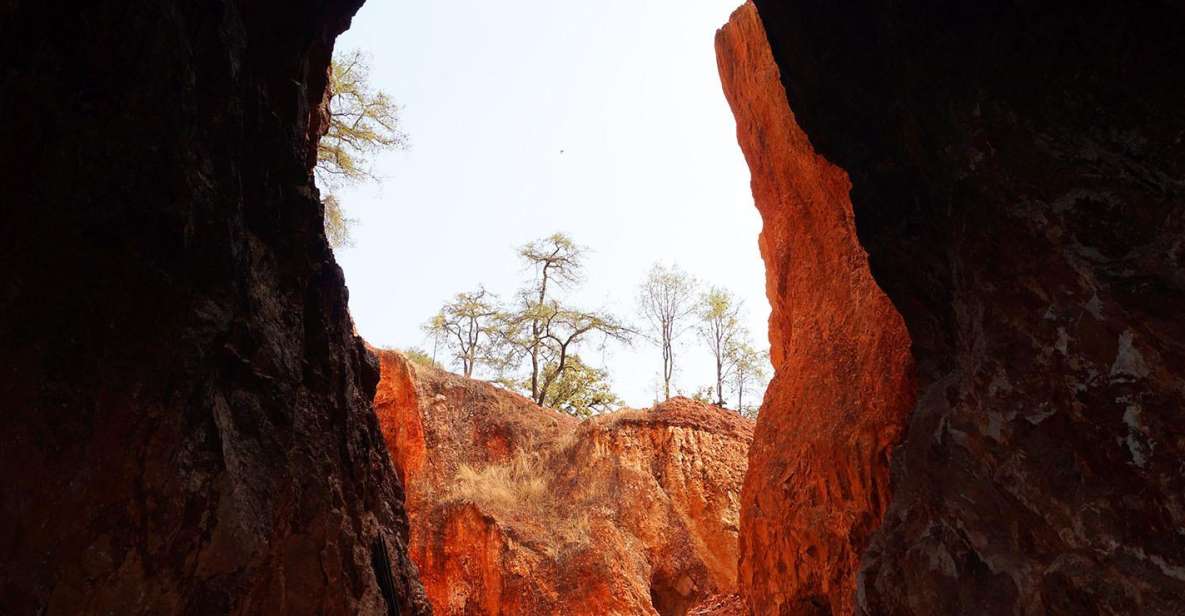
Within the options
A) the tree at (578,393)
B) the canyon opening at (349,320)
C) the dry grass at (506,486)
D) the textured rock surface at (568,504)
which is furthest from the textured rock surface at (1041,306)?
the tree at (578,393)

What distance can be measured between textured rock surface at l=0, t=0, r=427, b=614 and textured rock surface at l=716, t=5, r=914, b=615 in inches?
183

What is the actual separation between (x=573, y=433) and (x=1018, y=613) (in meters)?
16.4

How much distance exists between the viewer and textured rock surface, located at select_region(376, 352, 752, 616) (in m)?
15.8

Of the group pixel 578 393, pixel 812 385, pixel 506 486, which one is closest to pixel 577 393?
pixel 578 393

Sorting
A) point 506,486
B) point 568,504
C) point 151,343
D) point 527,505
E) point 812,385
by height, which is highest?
point 812,385

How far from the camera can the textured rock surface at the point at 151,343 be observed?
4.70 metres

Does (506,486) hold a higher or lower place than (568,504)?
higher

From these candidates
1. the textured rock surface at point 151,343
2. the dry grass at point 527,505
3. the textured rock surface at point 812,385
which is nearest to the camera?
the textured rock surface at point 151,343

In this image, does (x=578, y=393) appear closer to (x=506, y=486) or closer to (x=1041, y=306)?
(x=506, y=486)

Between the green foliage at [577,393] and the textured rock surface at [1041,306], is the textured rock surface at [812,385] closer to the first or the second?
the textured rock surface at [1041,306]

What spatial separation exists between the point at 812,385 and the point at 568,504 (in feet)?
31.3

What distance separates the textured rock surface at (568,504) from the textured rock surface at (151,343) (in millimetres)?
9106

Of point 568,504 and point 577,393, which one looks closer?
point 568,504

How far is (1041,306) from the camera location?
4.84 meters
